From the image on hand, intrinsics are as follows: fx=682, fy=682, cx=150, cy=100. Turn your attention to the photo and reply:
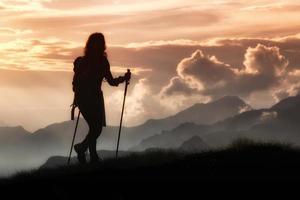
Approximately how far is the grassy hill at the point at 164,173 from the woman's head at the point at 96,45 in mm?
3856

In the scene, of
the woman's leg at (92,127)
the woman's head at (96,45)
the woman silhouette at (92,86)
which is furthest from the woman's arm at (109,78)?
the woman's leg at (92,127)

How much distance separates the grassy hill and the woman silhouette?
128cm

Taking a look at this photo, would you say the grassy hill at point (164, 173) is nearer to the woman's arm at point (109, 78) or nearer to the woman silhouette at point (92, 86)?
the woman silhouette at point (92, 86)

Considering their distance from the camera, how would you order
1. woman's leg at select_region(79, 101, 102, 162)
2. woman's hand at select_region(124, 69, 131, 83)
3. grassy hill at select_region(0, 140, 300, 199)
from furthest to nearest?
1. woman's hand at select_region(124, 69, 131, 83)
2. woman's leg at select_region(79, 101, 102, 162)
3. grassy hill at select_region(0, 140, 300, 199)

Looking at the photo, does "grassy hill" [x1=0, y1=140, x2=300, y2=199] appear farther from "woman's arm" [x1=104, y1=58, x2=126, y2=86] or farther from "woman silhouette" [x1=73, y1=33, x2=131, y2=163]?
"woman's arm" [x1=104, y1=58, x2=126, y2=86]

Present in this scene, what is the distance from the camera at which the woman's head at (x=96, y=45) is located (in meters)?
24.1

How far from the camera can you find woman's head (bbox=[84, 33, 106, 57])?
2412 cm

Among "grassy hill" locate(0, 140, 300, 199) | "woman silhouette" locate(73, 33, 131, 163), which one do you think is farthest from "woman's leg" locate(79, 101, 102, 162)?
"grassy hill" locate(0, 140, 300, 199)

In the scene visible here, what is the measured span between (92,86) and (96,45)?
147 centimetres

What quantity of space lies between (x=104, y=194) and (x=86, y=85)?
A: 25.3 ft

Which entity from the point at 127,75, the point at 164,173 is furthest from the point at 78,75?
the point at 164,173

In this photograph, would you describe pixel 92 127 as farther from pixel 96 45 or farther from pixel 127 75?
A: pixel 96 45

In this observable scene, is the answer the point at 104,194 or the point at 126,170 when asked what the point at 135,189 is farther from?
the point at 126,170

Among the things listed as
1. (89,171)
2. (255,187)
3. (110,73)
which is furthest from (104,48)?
(255,187)
